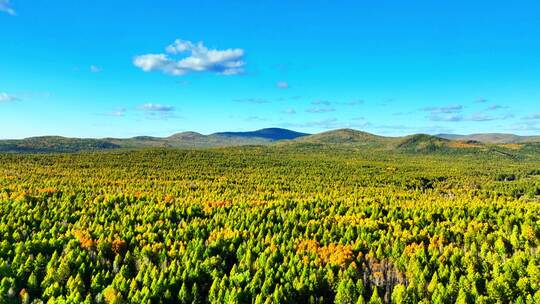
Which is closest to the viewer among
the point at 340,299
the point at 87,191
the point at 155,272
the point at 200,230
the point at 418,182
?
the point at 340,299

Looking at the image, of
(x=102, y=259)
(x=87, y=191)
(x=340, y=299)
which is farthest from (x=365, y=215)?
(x=87, y=191)

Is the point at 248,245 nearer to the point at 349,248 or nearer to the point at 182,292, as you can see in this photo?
the point at 349,248

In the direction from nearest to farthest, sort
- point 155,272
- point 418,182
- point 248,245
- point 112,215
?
point 155,272, point 248,245, point 112,215, point 418,182

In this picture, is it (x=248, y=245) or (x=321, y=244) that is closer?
(x=248, y=245)

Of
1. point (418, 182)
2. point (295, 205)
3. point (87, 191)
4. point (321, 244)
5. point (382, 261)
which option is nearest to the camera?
point (382, 261)

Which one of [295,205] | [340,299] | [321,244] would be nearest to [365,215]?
[295,205]

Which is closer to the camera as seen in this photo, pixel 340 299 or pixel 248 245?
pixel 340 299

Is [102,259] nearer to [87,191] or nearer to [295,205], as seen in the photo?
[295,205]

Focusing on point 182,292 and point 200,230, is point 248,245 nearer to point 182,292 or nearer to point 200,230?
point 200,230

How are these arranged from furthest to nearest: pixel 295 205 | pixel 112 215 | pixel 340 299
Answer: pixel 295 205 < pixel 112 215 < pixel 340 299
